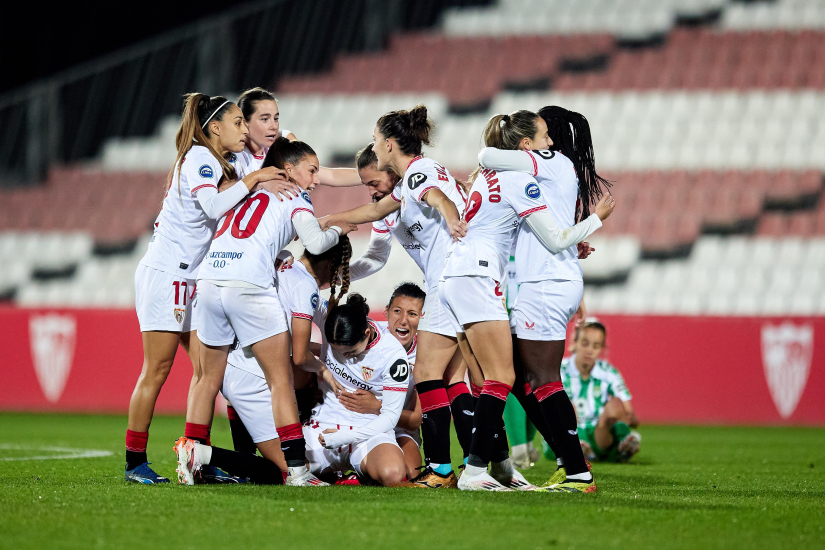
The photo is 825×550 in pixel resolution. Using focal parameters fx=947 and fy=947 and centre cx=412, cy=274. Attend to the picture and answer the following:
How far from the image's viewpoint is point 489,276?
15.9ft

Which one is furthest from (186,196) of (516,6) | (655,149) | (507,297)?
(516,6)

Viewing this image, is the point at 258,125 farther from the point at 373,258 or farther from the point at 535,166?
the point at 535,166

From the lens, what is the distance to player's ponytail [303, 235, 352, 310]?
18.6ft

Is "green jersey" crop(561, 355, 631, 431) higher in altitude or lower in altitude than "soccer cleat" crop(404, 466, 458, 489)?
higher

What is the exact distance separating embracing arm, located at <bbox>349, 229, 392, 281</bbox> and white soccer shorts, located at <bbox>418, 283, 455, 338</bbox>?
784mm

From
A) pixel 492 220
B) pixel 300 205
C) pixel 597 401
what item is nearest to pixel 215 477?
pixel 300 205

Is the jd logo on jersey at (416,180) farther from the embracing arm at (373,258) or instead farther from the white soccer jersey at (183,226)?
the white soccer jersey at (183,226)

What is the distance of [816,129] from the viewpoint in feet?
52.2

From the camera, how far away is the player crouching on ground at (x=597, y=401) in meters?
7.43

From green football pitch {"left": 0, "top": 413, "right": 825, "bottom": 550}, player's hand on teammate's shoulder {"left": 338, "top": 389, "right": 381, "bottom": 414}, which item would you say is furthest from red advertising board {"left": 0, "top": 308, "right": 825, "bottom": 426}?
player's hand on teammate's shoulder {"left": 338, "top": 389, "right": 381, "bottom": 414}

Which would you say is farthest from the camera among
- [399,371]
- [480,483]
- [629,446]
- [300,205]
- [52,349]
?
[52,349]

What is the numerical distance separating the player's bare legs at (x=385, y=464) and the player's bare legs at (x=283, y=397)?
39 centimetres

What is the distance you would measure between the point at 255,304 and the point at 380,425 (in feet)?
3.25

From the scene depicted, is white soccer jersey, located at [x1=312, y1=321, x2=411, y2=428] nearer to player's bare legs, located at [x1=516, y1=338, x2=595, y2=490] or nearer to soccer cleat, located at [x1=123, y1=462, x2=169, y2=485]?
player's bare legs, located at [x1=516, y1=338, x2=595, y2=490]
